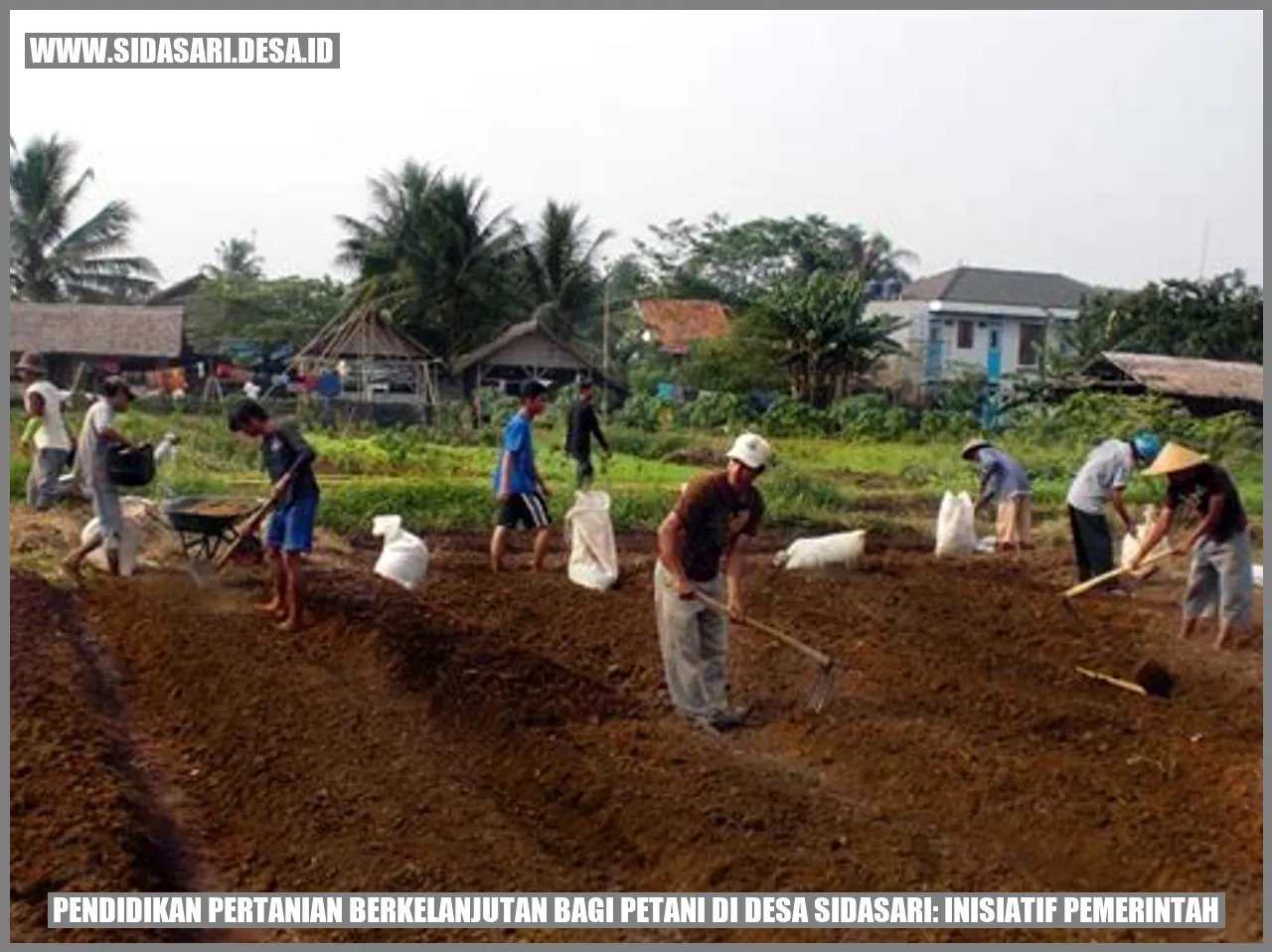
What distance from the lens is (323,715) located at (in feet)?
22.6

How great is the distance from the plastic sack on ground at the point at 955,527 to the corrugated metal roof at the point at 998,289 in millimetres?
30789

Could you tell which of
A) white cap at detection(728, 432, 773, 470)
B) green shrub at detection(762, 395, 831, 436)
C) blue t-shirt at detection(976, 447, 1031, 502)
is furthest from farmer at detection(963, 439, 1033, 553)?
green shrub at detection(762, 395, 831, 436)

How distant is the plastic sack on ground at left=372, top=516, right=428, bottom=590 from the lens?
9844mm

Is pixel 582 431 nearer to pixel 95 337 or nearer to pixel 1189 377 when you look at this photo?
pixel 1189 377

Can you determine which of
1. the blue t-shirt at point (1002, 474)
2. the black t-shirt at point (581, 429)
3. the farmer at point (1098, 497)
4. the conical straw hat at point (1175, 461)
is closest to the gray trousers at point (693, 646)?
the conical straw hat at point (1175, 461)

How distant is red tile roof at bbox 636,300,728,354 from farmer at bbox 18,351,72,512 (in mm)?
26959

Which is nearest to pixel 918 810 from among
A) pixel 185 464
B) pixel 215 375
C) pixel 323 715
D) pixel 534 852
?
pixel 534 852

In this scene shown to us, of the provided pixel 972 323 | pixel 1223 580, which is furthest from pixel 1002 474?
pixel 972 323

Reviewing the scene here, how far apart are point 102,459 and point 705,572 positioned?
3876mm

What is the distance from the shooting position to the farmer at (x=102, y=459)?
29.4 ft

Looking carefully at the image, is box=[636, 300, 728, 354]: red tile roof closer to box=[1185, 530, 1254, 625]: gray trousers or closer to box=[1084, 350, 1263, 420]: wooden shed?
box=[1084, 350, 1263, 420]: wooden shed

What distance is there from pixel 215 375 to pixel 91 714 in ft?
73.7

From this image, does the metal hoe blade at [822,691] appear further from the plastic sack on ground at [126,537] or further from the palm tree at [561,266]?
the palm tree at [561,266]

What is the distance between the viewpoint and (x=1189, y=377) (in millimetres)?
26391
